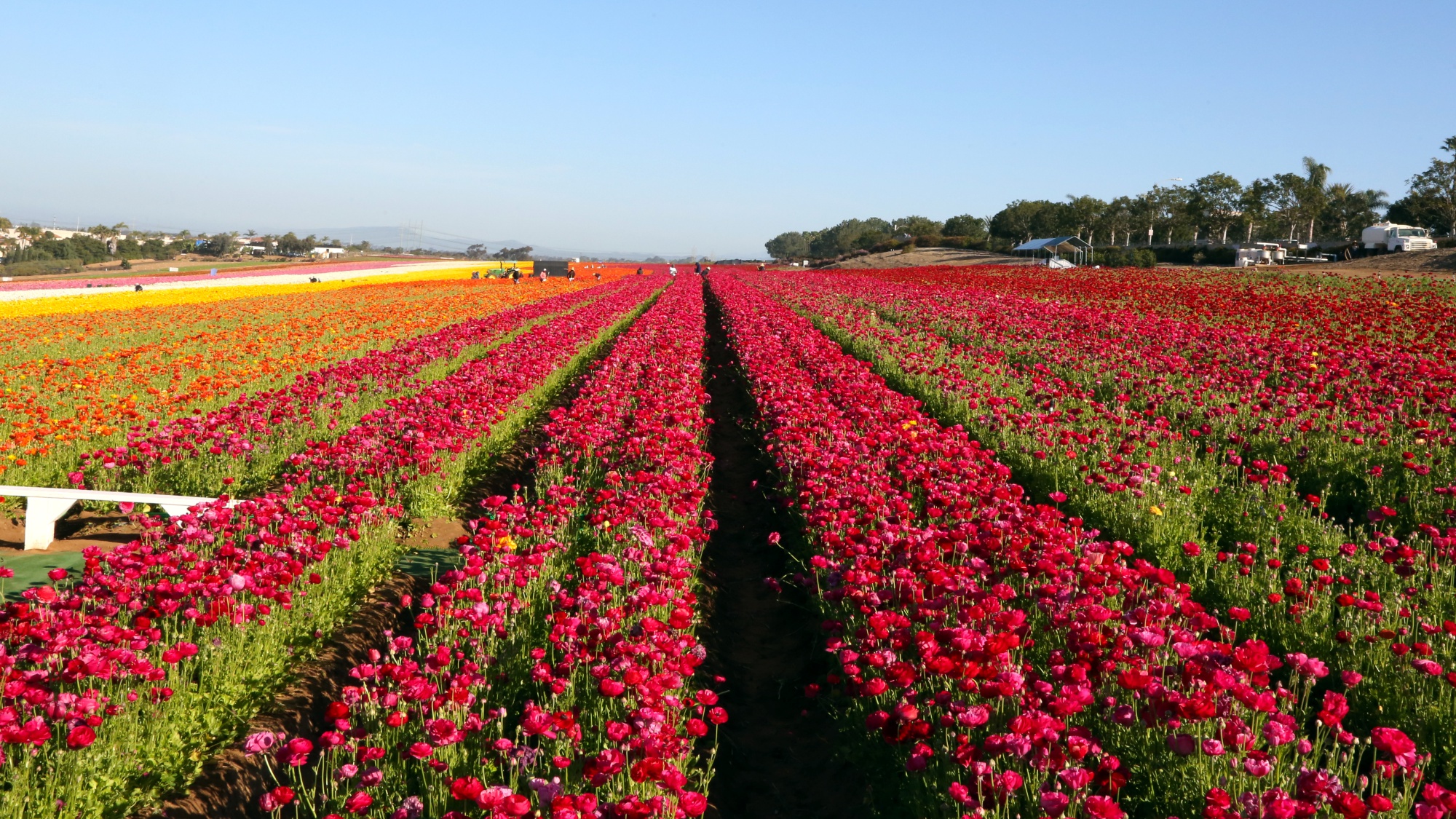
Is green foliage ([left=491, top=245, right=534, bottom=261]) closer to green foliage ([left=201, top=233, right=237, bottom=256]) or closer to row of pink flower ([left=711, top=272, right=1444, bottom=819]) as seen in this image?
green foliage ([left=201, top=233, right=237, bottom=256])

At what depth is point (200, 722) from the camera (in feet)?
14.7

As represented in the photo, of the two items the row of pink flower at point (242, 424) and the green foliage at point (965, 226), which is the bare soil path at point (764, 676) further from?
the green foliage at point (965, 226)

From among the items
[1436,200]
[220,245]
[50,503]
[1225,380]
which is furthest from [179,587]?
[220,245]

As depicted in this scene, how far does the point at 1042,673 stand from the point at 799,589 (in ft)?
8.70

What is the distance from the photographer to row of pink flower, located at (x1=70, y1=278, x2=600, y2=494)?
862 cm

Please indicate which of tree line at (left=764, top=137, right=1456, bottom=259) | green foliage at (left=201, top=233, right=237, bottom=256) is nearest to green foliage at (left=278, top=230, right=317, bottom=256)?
green foliage at (left=201, top=233, right=237, bottom=256)

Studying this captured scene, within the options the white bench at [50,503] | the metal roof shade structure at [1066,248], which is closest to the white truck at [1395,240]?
the metal roof shade structure at [1066,248]

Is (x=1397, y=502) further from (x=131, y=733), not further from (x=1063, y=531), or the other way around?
(x=131, y=733)

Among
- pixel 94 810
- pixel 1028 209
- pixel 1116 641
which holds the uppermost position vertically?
pixel 1028 209

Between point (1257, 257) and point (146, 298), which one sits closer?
point (146, 298)

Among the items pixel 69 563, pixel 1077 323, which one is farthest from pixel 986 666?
pixel 1077 323

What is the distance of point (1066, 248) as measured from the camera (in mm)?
72812

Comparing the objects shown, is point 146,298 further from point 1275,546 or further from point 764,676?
point 1275,546

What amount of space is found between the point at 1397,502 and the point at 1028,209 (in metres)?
107
